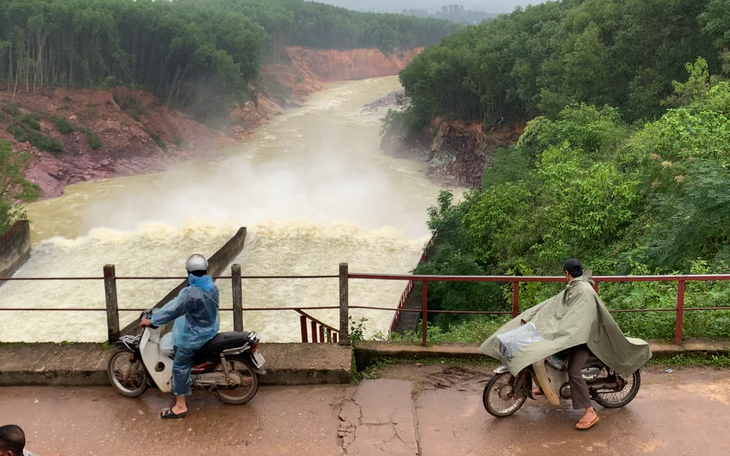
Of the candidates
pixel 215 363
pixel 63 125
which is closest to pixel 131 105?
pixel 63 125

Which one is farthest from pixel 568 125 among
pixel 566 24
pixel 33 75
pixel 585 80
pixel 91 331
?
pixel 33 75

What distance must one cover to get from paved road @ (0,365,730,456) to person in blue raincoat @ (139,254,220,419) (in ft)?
1.12

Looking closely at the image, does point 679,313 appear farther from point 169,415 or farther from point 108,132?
point 108,132

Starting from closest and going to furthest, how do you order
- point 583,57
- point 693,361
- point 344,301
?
point 693,361
point 344,301
point 583,57

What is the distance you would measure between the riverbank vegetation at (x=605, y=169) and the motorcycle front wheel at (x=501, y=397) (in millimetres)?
2068

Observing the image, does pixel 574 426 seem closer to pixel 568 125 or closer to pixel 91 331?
pixel 91 331

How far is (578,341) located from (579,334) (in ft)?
0.21

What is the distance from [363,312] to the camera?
1995 centimetres

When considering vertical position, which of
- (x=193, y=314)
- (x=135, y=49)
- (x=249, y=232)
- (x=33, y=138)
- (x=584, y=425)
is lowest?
(x=249, y=232)

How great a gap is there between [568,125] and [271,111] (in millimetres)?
45972

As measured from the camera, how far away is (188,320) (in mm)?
6031

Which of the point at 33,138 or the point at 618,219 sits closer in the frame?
the point at 618,219

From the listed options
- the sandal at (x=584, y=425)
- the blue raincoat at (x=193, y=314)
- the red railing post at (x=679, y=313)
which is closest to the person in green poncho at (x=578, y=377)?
the sandal at (x=584, y=425)

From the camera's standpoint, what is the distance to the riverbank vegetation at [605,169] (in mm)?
11492
